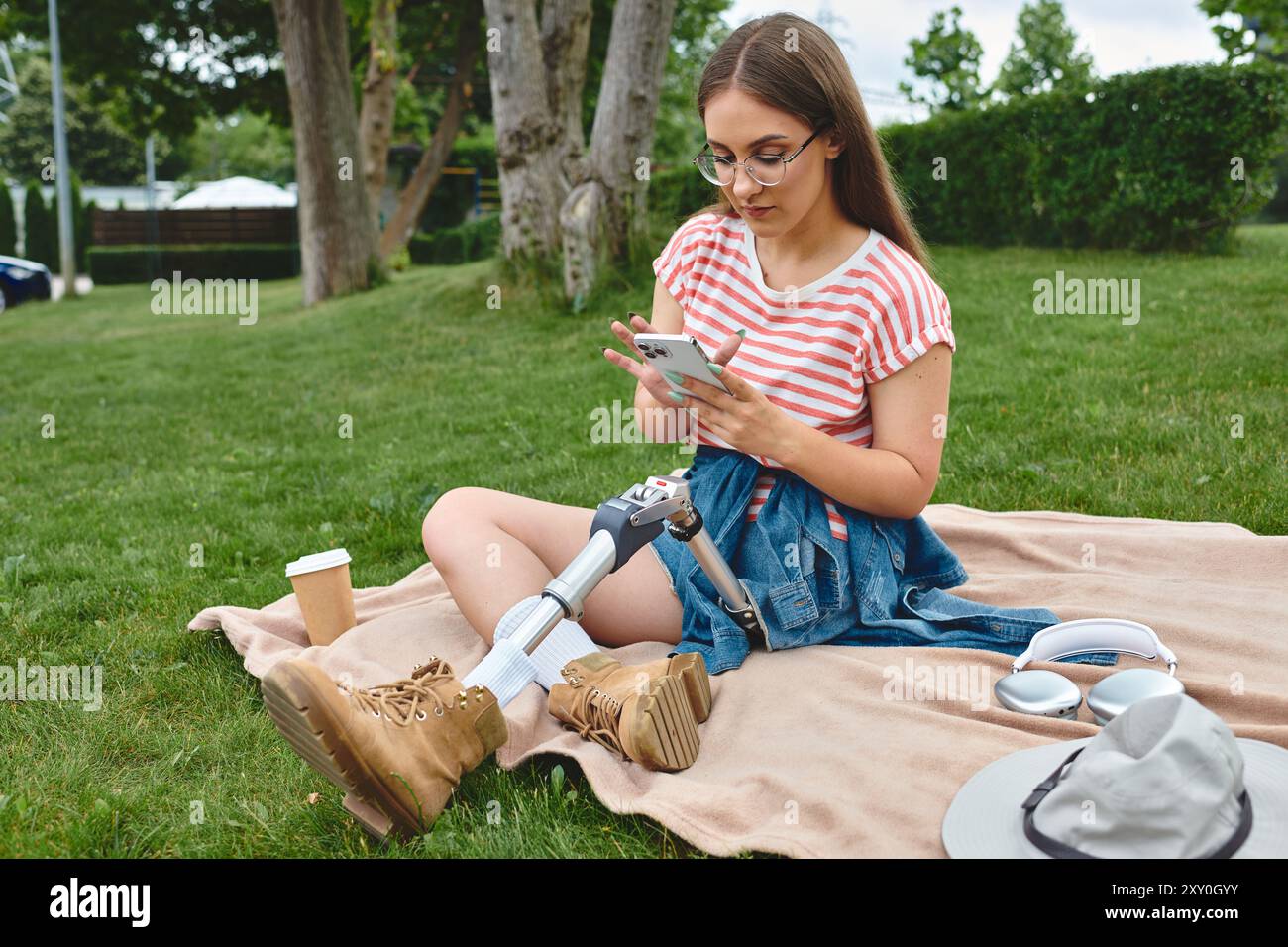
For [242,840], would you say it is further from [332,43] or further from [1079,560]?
[332,43]

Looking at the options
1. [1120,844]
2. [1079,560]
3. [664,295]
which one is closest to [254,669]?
[664,295]

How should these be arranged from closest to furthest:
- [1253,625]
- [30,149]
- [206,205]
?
[1253,625] → [206,205] → [30,149]

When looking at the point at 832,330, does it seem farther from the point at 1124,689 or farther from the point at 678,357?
the point at 1124,689

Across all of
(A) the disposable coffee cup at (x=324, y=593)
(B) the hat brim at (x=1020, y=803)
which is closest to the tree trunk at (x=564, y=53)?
(A) the disposable coffee cup at (x=324, y=593)

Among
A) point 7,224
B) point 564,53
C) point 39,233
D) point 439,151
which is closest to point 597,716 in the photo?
point 564,53

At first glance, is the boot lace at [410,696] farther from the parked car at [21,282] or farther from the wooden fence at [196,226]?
the wooden fence at [196,226]

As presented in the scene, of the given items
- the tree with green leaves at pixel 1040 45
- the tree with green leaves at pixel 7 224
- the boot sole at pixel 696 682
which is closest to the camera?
the boot sole at pixel 696 682

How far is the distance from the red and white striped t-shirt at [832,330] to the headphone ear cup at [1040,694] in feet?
1.63

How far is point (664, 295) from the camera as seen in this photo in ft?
9.43

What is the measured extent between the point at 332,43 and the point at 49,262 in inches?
629

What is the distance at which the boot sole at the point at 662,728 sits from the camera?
2.22 meters

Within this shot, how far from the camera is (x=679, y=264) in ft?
9.21

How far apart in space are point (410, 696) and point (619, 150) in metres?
6.82

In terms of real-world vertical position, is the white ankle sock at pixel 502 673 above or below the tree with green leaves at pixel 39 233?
below
